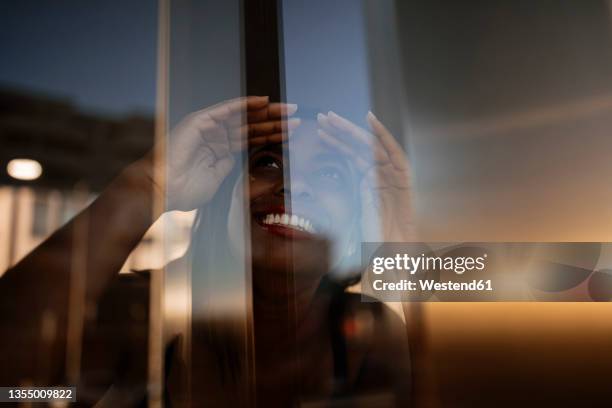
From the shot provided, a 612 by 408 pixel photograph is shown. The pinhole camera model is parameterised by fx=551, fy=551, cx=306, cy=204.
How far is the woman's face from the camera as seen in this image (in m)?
0.89

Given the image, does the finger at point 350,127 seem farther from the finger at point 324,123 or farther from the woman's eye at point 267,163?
the woman's eye at point 267,163

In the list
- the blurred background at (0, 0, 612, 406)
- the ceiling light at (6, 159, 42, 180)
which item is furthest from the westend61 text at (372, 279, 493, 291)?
the ceiling light at (6, 159, 42, 180)

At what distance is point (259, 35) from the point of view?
0.91 metres

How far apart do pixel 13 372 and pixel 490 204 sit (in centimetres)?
81

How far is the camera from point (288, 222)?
0.89 meters

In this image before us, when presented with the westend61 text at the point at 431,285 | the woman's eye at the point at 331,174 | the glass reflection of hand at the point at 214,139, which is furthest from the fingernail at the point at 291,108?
the westend61 text at the point at 431,285

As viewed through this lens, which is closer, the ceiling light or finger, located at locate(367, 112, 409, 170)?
the ceiling light

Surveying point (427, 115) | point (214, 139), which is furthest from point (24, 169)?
point (427, 115)

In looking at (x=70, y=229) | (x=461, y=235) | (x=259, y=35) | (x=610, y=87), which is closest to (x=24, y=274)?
(x=70, y=229)

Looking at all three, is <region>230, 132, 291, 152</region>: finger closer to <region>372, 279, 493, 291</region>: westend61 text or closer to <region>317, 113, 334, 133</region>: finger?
<region>317, 113, 334, 133</region>: finger

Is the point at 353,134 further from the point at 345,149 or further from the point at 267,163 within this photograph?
the point at 267,163

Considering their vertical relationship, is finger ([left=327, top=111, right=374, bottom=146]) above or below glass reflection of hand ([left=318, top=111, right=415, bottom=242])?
above

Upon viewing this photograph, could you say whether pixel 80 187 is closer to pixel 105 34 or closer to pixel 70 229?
pixel 70 229

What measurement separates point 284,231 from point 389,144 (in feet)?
0.77
